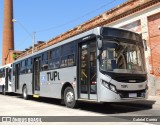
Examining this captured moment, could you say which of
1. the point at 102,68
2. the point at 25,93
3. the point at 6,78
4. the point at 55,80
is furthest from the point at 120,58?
the point at 6,78

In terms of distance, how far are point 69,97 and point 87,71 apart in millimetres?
1991

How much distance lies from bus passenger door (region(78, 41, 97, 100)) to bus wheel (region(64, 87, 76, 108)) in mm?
741

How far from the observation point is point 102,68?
10.8 m

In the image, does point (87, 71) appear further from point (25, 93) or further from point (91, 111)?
point (25, 93)

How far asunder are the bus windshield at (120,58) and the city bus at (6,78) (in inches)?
619

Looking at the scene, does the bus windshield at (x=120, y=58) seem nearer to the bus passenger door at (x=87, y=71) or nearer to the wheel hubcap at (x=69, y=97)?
the bus passenger door at (x=87, y=71)

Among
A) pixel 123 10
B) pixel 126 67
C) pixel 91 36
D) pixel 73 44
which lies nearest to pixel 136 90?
pixel 126 67

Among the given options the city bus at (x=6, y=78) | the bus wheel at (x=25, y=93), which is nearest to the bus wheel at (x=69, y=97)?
the bus wheel at (x=25, y=93)

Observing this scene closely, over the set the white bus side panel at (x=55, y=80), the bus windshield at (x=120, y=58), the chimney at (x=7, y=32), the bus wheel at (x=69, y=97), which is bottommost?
the bus wheel at (x=69, y=97)

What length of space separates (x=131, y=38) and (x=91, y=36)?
1.62m

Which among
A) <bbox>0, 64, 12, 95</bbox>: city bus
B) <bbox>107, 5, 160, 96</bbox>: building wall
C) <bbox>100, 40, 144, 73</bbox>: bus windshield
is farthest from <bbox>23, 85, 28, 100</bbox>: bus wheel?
<bbox>100, 40, 144, 73</bbox>: bus windshield

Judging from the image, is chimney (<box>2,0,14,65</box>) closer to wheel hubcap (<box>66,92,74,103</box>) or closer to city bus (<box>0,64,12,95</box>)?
city bus (<box>0,64,12,95</box>)

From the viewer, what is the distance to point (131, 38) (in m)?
11.8

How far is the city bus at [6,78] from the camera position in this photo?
2539cm
